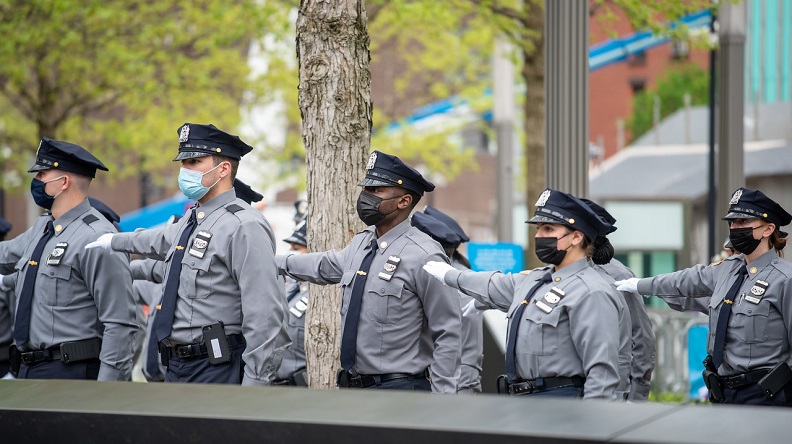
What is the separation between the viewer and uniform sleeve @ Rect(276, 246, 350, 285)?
253 inches

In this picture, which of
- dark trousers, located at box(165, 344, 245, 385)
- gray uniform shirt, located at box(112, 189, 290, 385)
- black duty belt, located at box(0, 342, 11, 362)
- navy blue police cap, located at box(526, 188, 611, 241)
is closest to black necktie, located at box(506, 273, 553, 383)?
navy blue police cap, located at box(526, 188, 611, 241)

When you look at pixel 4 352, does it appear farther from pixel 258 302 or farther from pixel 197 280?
pixel 258 302

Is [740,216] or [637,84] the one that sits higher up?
[637,84]

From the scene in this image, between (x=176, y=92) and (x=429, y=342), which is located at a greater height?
(x=176, y=92)

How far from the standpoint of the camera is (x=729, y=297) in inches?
276

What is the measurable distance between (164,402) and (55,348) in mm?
2489

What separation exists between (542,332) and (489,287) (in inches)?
22.0

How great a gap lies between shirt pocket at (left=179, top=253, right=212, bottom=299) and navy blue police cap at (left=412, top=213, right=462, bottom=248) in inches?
82.1

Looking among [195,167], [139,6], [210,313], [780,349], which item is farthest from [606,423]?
[139,6]

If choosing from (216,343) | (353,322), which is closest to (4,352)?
(216,343)

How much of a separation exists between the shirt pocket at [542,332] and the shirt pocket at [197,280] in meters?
1.64

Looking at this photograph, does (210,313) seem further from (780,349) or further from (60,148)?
(780,349)

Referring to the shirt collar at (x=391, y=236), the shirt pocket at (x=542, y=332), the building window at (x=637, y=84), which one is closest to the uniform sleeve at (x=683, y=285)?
the shirt pocket at (x=542, y=332)

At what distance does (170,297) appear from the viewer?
577 centimetres
